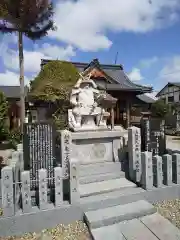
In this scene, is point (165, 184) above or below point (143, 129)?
below

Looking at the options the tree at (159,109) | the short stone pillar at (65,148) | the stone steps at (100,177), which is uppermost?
the tree at (159,109)

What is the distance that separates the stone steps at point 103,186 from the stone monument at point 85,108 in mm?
1691

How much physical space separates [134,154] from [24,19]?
1030cm

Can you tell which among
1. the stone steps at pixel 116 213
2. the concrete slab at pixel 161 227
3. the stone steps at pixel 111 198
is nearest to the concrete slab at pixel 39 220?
the stone steps at pixel 111 198

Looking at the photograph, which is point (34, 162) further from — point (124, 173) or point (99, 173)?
point (124, 173)

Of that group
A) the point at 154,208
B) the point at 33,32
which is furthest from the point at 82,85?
the point at 33,32

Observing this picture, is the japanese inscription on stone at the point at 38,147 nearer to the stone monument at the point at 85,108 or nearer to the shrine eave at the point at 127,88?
the stone monument at the point at 85,108

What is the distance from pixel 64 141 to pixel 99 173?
1.30m

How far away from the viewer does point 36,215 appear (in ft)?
13.0

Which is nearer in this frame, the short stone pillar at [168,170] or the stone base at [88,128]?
the short stone pillar at [168,170]

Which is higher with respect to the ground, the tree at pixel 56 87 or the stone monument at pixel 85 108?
the tree at pixel 56 87

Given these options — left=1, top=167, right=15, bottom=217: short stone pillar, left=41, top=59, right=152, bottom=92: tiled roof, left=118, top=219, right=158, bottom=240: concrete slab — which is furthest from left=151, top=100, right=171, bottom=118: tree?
left=1, top=167, right=15, bottom=217: short stone pillar

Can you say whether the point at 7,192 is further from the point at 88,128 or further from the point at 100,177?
the point at 88,128

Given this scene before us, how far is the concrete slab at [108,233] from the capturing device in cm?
360
